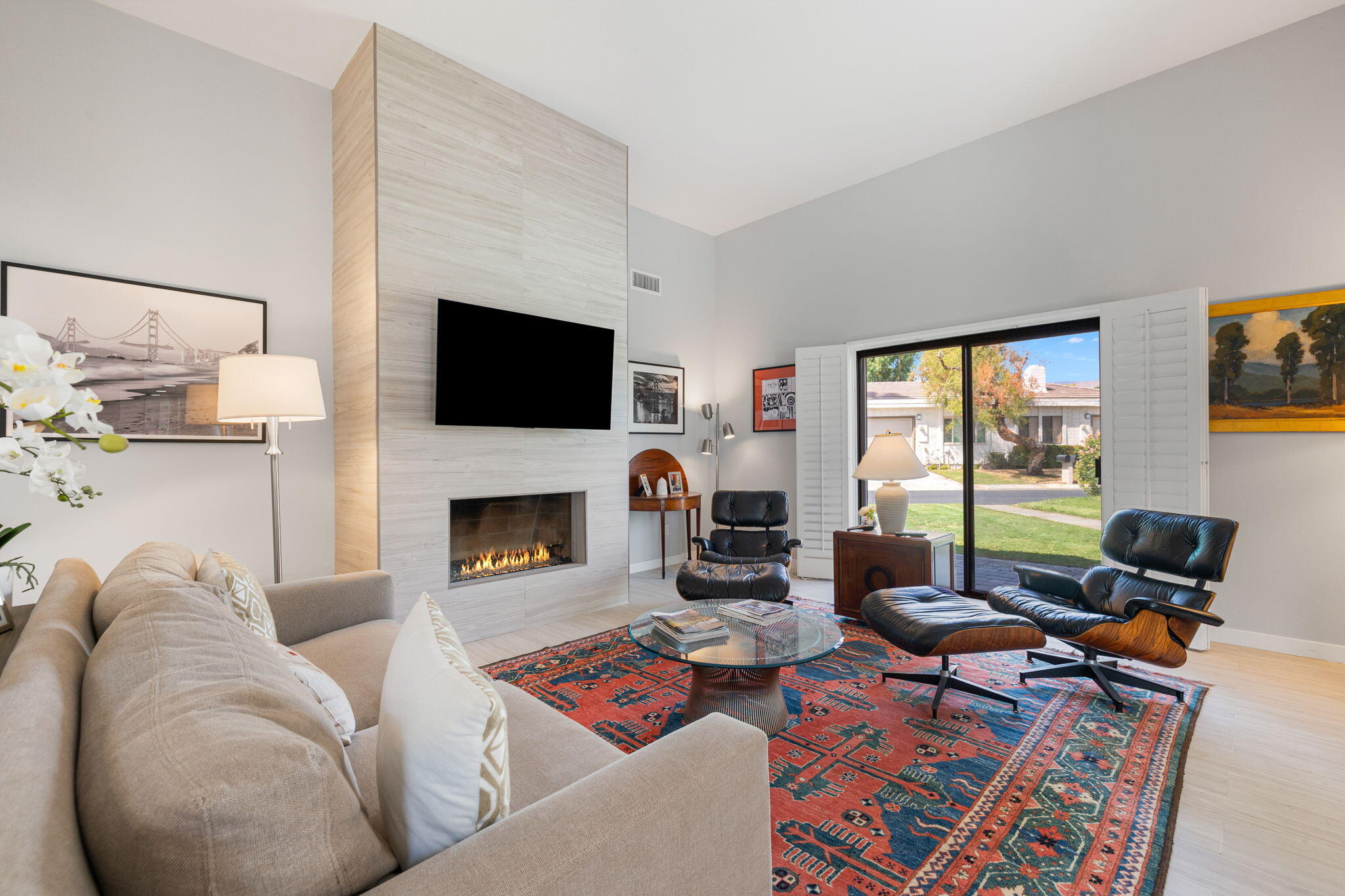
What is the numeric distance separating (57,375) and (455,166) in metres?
3.19

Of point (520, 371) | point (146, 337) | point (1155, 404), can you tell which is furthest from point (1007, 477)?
point (146, 337)

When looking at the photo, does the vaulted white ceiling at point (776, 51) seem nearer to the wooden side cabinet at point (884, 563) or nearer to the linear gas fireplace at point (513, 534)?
the linear gas fireplace at point (513, 534)

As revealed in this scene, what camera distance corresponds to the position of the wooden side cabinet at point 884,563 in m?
3.60

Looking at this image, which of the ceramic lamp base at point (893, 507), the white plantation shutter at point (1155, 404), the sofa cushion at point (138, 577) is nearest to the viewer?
the sofa cushion at point (138, 577)

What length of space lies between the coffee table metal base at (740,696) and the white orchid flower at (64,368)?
200 centimetres

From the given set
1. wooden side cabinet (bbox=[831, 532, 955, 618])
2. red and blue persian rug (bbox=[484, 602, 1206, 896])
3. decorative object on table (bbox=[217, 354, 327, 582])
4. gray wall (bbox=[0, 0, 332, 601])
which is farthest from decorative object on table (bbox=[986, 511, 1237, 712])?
gray wall (bbox=[0, 0, 332, 601])

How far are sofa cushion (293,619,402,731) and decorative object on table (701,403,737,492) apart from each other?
3.97 meters

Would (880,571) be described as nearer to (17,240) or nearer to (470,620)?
(470,620)

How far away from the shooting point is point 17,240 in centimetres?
270

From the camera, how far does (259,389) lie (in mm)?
2512

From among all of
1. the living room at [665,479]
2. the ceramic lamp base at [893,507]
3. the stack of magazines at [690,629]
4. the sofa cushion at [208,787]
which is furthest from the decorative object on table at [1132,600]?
the sofa cushion at [208,787]

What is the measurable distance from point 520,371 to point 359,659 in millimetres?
2132

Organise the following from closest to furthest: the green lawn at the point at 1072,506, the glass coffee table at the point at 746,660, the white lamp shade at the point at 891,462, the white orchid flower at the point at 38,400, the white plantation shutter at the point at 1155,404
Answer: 1. the white orchid flower at the point at 38,400
2. the glass coffee table at the point at 746,660
3. the white plantation shutter at the point at 1155,404
4. the white lamp shade at the point at 891,462
5. the green lawn at the point at 1072,506

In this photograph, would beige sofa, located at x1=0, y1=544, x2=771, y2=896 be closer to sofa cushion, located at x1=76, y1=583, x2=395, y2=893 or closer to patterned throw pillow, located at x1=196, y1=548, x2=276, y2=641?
sofa cushion, located at x1=76, y1=583, x2=395, y2=893
